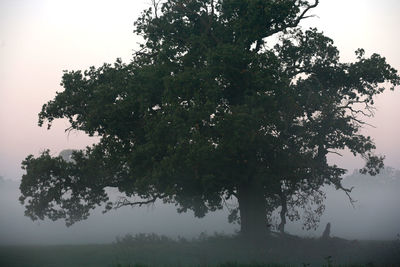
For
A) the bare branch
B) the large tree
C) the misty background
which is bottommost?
the misty background

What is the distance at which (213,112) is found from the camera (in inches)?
1073

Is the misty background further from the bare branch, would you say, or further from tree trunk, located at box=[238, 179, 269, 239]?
the bare branch

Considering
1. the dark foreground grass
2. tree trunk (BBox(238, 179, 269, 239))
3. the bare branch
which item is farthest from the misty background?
the bare branch

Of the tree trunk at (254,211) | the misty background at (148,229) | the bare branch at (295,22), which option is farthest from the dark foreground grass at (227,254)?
the bare branch at (295,22)

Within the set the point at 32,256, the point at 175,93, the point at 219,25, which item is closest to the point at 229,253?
the point at 175,93

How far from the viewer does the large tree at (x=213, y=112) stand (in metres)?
27.8

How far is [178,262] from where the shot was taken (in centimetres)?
2489

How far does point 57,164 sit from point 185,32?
13.5 meters

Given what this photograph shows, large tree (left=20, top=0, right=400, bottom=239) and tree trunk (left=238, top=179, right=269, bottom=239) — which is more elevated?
large tree (left=20, top=0, right=400, bottom=239)

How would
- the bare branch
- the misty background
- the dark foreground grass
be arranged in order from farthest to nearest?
the misty background < the bare branch < the dark foreground grass

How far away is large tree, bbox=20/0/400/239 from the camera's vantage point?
91.1ft

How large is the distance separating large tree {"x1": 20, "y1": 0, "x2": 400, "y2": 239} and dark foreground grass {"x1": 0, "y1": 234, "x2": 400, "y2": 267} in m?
2.72

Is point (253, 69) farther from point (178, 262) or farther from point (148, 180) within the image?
point (178, 262)

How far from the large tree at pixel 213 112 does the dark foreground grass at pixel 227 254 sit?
272 centimetres
